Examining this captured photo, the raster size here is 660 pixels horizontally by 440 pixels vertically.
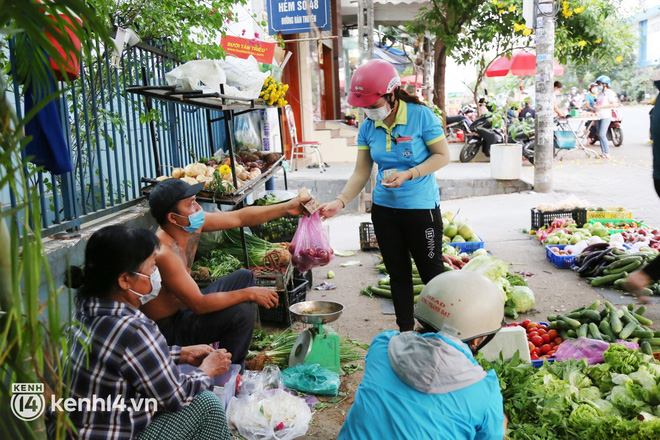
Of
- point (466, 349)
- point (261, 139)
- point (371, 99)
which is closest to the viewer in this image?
point (466, 349)

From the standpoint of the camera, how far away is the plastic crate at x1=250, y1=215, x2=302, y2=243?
259 inches

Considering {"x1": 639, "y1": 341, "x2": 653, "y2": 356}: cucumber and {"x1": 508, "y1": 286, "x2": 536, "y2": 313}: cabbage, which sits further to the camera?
{"x1": 508, "y1": 286, "x2": 536, "y2": 313}: cabbage

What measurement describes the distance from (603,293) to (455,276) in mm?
4180

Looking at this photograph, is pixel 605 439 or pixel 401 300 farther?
pixel 401 300

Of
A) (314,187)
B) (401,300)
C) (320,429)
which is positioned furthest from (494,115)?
(320,429)

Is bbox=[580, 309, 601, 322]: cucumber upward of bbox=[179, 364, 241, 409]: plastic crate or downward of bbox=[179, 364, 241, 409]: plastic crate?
downward

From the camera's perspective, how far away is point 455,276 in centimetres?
231

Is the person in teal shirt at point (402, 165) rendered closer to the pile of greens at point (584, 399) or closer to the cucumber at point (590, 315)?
the pile of greens at point (584, 399)

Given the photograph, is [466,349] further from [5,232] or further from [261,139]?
[261,139]

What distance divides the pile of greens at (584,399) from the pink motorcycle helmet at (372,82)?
178 cm

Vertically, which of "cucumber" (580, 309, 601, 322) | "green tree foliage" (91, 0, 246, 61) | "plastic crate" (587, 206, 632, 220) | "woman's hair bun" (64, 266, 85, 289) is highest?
"green tree foliage" (91, 0, 246, 61)

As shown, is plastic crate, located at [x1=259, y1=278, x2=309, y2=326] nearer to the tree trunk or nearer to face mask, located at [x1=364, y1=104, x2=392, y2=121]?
face mask, located at [x1=364, y1=104, x2=392, y2=121]

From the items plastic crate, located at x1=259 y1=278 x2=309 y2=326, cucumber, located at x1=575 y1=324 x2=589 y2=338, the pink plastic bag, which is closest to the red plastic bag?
plastic crate, located at x1=259 y1=278 x2=309 y2=326

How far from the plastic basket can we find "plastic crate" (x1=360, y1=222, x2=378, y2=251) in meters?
10.7
